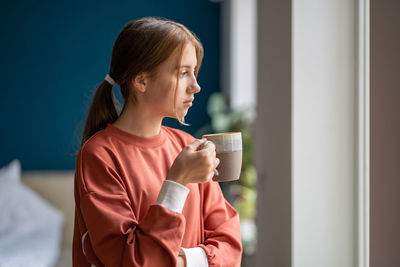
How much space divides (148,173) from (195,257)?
20cm

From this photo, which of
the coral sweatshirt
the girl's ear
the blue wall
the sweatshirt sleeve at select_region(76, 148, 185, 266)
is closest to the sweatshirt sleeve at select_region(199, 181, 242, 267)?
the coral sweatshirt

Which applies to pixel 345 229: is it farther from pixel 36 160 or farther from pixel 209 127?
pixel 36 160

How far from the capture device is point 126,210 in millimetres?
728

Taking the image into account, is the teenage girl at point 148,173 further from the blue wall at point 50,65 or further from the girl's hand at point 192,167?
the blue wall at point 50,65

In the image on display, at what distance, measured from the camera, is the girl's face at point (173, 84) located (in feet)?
2.58

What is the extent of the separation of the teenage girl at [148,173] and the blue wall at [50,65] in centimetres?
231

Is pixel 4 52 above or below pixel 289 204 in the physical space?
above

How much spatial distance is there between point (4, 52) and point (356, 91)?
2892 millimetres

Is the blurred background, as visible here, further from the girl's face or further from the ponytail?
the girl's face

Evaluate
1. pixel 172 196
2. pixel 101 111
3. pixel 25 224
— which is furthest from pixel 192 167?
pixel 25 224

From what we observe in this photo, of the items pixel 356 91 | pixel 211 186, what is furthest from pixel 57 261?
pixel 356 91

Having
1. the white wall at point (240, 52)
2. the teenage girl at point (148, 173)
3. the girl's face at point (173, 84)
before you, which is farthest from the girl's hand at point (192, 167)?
the white wall at point (240, 52)

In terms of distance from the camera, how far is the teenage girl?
70 centimetres

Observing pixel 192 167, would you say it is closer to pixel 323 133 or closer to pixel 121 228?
pixel 121 228
